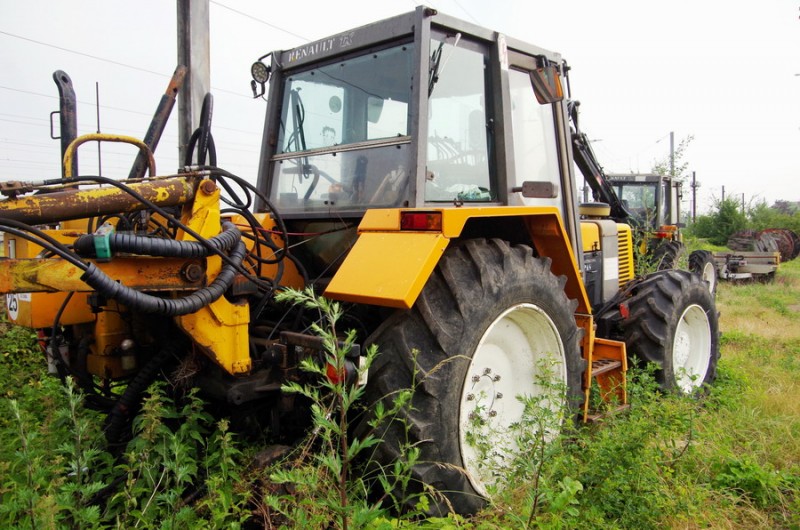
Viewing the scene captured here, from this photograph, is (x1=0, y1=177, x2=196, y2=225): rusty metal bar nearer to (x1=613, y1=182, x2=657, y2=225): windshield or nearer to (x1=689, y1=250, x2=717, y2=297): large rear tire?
(x1=613, y1=182, x2=657, y2=225): windshield

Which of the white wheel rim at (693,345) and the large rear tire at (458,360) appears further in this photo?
the white wheel rim at (693,345)

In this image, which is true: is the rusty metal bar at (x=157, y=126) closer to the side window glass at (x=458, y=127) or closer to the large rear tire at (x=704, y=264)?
the side window glass at (x=458, y=127)

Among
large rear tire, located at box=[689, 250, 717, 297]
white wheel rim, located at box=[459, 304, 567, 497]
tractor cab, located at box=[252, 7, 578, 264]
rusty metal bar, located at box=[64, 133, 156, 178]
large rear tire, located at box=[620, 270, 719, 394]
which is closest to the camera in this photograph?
white wheel rim, located at box=[459, 304, 567, 497]

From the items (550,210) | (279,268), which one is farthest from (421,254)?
(550,210)

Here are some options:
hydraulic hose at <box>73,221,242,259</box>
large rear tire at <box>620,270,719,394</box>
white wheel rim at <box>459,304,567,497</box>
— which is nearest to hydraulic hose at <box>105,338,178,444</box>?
hydraulic hose at <box>73,221,242,259</box>

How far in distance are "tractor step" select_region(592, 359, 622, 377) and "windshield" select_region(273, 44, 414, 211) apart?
183 cm

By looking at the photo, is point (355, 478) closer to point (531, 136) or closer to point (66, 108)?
point (531, 136)

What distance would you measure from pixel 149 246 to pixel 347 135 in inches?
56.0

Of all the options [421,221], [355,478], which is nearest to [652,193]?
[421,221]

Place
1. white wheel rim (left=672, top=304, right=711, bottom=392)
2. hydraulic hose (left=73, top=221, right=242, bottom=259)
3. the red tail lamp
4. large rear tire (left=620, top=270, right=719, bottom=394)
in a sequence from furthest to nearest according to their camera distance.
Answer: white wheel rim (left=672, top=304, right=711, bottom=392)
large rear tire (left=620, top=270, right=719, bottom=394)
the red tail lamp
hydraulic hose (left=73, top=221, right=242, bottom=259)

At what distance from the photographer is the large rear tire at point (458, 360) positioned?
2396mm

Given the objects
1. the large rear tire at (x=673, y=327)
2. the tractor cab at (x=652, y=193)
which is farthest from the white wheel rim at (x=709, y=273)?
the large rear tire at (x=673, y=327)

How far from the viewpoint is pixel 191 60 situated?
6.73 meters

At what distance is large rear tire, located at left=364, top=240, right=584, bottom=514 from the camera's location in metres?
2.40
